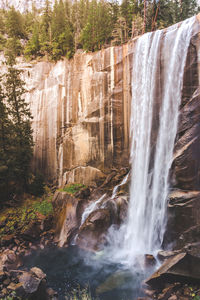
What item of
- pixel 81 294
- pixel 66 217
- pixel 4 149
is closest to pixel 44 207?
pixel 66 217

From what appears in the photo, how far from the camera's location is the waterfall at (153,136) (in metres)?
10.4

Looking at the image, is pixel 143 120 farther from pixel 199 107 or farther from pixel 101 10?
pixel 101 10

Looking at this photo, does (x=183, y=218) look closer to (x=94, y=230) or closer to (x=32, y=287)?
(x=94, y=230)

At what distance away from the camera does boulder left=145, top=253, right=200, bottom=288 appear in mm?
7113

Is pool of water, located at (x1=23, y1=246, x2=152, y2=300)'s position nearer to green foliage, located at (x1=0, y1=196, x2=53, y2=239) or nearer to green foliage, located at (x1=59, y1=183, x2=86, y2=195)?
green foliage, located at (x1=0, y1=196, x2=53, y2=239)

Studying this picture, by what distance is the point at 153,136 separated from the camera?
12062mm

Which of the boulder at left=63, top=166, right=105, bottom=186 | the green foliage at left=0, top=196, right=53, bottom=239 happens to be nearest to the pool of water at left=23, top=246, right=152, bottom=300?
the green foliage at left=0, top=196, right=53, bottom=239

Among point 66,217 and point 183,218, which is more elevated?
point 183,218

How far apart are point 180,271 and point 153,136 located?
715 centimetres

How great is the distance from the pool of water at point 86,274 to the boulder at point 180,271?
90cm

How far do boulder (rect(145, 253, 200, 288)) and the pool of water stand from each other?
897 mm

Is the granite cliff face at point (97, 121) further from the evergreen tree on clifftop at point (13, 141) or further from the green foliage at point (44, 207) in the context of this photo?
the evergreen tree on clifftop at point (13, 141)


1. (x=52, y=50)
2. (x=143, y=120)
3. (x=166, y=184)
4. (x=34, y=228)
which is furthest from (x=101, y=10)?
(x=34, y=228)

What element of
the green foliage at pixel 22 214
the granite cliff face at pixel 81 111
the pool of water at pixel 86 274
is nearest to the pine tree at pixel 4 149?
the green foliage at pixel 22 214
